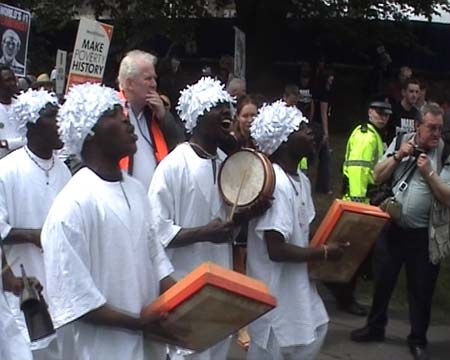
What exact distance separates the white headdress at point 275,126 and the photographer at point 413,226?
1.75 m

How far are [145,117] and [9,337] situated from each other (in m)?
1.83

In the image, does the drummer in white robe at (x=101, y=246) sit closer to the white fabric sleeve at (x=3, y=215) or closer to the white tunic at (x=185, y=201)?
the white tunic at (x=185, y=201)

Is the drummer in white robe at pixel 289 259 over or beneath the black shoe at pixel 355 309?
over

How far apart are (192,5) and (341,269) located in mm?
12800

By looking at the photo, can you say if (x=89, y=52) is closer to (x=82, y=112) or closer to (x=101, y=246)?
(x=82, y=112)

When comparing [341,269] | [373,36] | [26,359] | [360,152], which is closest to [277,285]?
[341,269]

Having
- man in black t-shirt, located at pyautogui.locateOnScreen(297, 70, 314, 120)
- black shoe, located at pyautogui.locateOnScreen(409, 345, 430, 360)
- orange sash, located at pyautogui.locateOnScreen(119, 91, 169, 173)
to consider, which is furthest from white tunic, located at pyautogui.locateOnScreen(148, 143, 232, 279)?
man in black t-shirt, located at pyautogui.locateOnScreen(297, 70, 314, 120)

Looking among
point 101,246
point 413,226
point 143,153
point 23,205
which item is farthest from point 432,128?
point 101,246

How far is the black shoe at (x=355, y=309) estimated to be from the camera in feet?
29.3

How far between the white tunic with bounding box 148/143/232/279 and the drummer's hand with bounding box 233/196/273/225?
0.37 feet

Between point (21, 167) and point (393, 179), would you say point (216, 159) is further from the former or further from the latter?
point (393, 179)

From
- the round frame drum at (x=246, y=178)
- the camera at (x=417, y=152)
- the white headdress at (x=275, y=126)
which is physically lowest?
the camera at (x=417, y=152)

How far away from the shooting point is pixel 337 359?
7742 millimetres

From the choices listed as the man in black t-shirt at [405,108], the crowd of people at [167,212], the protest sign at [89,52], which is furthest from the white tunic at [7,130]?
the man in black t-shirt at [405,108]
